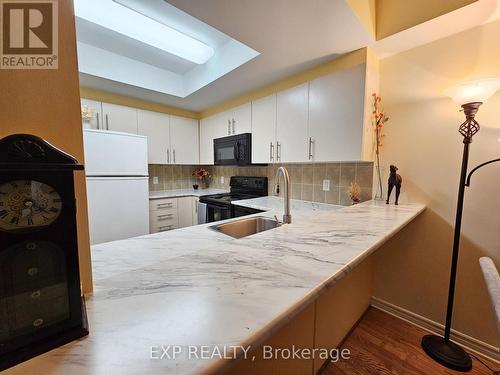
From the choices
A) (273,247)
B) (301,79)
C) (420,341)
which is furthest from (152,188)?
(420,341)

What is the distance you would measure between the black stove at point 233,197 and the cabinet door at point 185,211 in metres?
0.50

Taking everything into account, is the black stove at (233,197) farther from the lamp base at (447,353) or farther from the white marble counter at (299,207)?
the lamp base at (447,353)

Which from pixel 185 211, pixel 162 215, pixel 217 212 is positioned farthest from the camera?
pixel 185 211

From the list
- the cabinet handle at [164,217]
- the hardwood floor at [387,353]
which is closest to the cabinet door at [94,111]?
the cabinet handle at [164,217]

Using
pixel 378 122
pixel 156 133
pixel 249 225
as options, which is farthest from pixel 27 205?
pixel 156 133

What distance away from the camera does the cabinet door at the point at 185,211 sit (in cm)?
322

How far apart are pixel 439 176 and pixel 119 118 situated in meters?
3.47

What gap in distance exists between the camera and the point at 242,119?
276cm

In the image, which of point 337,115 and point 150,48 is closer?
point 337,115

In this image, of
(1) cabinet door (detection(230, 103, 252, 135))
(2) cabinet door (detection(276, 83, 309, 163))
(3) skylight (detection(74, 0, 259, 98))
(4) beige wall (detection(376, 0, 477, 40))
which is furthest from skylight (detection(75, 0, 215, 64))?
(4) beige wall (detection(376, 0, 477, 40))

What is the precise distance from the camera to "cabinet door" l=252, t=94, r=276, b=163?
238 cm

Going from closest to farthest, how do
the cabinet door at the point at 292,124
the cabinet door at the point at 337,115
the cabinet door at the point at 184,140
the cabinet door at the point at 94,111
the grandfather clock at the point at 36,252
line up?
1. the grandfather clock at the point at 36,252
2. the cabinet door at the point at 337,115
3. the cabinet door at the point at 292,124
4. the cabinet door at the point at 94,111
5. the cabinet door at the point at 184,140

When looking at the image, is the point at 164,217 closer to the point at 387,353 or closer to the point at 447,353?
the point at 387,353

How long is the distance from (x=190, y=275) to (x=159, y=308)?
15 cm
